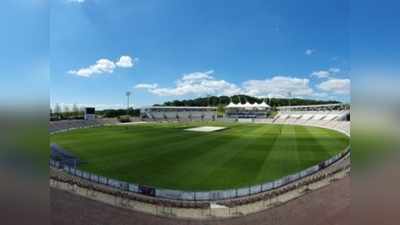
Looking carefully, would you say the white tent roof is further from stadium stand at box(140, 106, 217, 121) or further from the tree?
stadium stand at box(140, 106, 217, 121)

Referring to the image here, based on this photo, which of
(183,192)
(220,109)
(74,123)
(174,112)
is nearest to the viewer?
(183,192)

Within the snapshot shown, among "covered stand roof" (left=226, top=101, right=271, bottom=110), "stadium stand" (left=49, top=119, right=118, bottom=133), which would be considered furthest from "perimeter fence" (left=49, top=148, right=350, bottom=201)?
"covered stand roof" (left=226, top=101, right=271, bottom=110)

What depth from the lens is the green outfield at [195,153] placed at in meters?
9.21

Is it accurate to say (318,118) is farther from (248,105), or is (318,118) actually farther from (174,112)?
(174,112)

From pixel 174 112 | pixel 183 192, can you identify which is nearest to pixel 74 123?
pixel 174 112

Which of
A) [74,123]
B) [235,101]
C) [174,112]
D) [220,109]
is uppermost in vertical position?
[235,101]

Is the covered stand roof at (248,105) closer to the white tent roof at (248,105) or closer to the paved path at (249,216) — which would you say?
the white tent roof at (248,105)

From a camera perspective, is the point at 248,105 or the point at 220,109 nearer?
the point at 248,105

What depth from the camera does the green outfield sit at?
30.2 ft

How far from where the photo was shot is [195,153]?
10922mm

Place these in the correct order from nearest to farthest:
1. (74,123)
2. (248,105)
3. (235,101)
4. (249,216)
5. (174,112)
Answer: (249,216)
(235,101)
(248,105)
(174,112)
(74,123)

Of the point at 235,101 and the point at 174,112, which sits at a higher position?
the point at 235,101

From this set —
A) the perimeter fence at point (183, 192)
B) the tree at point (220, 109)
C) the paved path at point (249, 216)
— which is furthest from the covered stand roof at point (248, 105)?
the paved path at point (249, 216)
